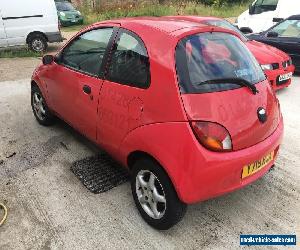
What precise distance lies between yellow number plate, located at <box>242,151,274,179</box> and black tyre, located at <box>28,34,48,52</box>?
10.2 metres

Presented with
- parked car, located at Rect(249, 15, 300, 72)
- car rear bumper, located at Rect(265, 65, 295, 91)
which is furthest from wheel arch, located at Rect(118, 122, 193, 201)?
parked car, located at Rect(249, 15, 300, 72)

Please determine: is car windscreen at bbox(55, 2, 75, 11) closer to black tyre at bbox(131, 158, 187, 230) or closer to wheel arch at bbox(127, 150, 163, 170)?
wheel arch at bbox(127, 150, 163, 170)

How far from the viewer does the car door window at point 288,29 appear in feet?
28.3

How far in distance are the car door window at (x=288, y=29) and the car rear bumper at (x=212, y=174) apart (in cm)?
655

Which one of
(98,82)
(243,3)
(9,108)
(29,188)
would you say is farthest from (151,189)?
(243,3)

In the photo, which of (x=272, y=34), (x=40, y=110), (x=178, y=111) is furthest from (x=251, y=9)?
(x=178, y=111)

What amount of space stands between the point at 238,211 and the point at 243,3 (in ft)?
87.1

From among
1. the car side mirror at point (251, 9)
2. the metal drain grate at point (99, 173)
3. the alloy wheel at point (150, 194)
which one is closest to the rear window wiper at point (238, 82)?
the alloy wheel at point (150, 194)

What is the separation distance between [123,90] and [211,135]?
3.28 feet

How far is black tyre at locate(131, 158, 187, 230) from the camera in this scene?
9.93 feet

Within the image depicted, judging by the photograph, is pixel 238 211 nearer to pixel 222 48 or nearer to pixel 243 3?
pixel 222 48

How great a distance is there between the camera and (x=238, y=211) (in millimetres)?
3576

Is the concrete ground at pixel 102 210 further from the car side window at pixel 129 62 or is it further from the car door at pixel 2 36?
the car door at pixel 2 36

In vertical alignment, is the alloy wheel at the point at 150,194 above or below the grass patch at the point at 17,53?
above
